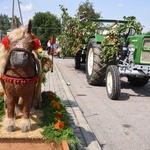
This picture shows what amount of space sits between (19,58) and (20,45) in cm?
16

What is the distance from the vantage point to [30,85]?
345 cm

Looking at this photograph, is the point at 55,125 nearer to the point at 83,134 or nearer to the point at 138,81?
the point at 83,134

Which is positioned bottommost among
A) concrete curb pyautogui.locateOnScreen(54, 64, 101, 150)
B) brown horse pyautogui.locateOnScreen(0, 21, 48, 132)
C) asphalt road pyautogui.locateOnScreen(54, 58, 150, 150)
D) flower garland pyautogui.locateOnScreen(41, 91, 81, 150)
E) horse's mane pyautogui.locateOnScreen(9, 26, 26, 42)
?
asphalt road pyautogui.locateOnScreen(54, 58, 150, 150)

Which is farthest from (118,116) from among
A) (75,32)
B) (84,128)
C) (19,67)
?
(75,32)

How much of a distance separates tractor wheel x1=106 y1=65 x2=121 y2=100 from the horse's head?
3526 mm

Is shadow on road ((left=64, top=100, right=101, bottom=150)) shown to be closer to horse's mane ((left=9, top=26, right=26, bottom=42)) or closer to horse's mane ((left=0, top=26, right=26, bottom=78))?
horse's mane ((left=0, top=26, right=26, bottom=78))

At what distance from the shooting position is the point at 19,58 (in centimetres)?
310

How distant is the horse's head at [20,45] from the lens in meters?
3.11

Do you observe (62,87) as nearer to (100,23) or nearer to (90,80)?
(90,80)

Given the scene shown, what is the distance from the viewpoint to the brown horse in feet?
10.3

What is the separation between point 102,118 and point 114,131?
710mm

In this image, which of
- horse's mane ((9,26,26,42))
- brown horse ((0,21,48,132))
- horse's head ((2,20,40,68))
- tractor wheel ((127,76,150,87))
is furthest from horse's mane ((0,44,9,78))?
tractor wheel ((127,76,150,87))

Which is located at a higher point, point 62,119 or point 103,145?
point 62,119

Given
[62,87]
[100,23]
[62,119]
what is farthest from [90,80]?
[62,119]
